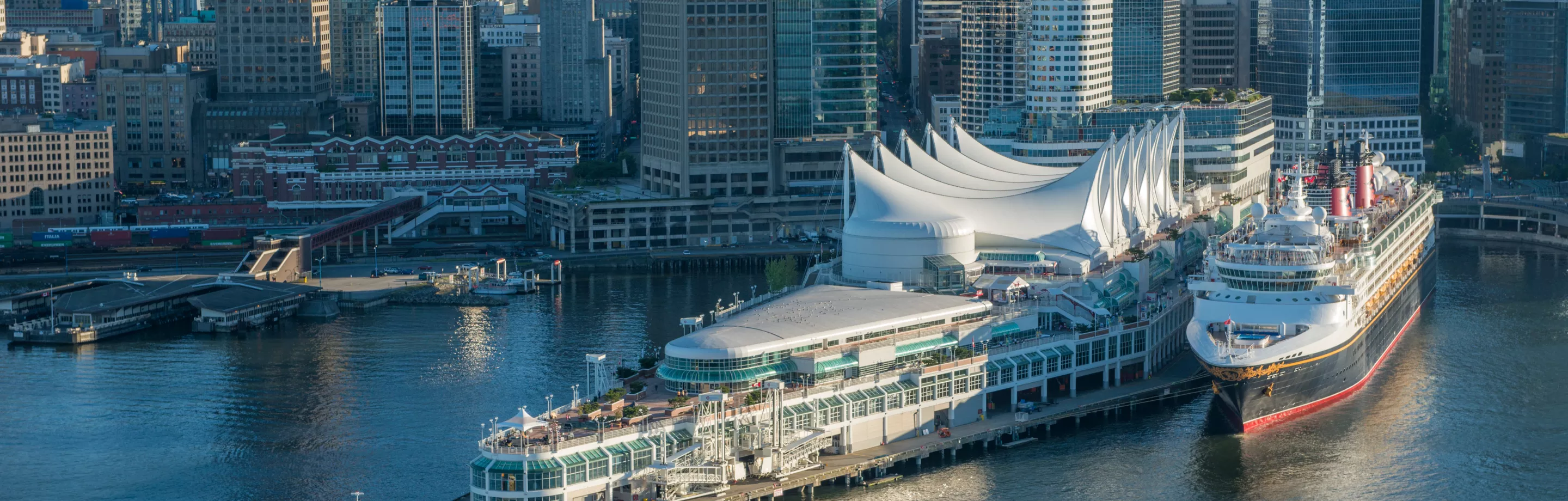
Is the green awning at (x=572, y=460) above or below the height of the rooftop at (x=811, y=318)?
below

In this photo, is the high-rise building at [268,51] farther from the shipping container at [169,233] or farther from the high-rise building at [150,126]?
the shipping container at [169,233]

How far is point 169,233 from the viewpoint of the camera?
122 metres

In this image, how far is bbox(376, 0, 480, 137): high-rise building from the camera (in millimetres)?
141125

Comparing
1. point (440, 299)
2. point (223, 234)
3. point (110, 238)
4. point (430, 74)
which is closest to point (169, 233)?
point (223, 234)

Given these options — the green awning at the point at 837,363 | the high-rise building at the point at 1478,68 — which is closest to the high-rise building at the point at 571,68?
the high-rise building at the point at 1478,68

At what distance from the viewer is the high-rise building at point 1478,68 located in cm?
14975

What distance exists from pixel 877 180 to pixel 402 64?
53393 mm

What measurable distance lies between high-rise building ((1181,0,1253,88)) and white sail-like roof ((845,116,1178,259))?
46.2 meters

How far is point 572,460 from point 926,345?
51.8 feet

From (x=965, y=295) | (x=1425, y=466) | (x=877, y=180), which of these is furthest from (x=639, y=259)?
(x=1425, y=466)

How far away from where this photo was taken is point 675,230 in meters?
123

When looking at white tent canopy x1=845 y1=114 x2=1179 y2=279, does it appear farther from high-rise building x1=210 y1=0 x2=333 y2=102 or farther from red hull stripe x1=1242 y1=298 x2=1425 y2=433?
high-rise building x1=210 y1=0 x2=333 y2=102

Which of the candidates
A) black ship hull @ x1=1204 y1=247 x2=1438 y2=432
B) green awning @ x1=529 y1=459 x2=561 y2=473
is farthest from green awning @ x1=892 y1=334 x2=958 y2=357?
green awning @ x1=529 y1=459 x2=561 y2=473

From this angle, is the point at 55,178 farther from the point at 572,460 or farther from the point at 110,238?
the point at 572,460
